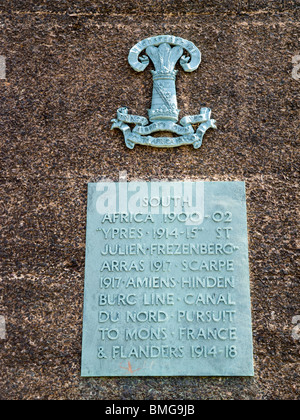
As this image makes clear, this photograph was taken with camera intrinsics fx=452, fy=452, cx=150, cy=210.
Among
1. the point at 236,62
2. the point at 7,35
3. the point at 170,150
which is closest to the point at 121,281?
the point at 170,150

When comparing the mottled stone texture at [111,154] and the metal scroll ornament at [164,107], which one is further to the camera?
the metal scroll ornament at [164,107]

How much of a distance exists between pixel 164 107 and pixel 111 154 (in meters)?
0.57

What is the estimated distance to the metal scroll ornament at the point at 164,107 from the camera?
3639 mm

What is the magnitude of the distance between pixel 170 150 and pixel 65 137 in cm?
87

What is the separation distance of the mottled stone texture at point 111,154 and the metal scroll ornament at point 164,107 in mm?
82

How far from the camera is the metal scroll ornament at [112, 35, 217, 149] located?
11.9ft

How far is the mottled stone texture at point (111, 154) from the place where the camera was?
3287mm

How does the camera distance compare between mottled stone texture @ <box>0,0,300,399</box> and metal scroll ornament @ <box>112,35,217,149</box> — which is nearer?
mottled stone texture @ <box>0,0,300,399</box>

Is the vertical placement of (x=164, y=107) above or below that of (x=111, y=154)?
above

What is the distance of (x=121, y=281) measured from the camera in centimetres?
338

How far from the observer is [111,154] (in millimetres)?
3668

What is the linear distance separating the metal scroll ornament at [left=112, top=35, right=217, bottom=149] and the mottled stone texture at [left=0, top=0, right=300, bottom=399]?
82mm

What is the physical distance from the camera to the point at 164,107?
3.66 m

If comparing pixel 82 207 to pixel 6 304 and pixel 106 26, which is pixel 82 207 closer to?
pixel 6 304
